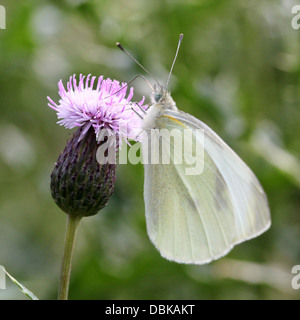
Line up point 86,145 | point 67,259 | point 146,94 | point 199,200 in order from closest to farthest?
point 67,259 → point 86,145 → point 199,200 → point 146,94

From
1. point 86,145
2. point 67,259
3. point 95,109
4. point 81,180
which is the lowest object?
point 67,259

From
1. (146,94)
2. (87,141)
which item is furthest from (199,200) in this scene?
(146,94)

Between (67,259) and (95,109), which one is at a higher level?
(95,109)

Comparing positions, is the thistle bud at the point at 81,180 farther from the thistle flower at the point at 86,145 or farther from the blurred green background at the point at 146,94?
the blurred green background at the point at 146,94

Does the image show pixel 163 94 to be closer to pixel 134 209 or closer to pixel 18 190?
pixel 134 209

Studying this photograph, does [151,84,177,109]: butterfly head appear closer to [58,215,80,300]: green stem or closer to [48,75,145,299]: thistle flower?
[48,75,145,299]: thistle flower

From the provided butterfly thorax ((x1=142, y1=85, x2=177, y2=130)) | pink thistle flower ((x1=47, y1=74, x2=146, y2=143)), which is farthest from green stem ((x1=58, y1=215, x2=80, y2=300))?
butterfly thorax ((x1=142, y1=85, x2=177, y2=130))

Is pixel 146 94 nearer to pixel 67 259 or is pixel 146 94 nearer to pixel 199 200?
pixel 199 200
